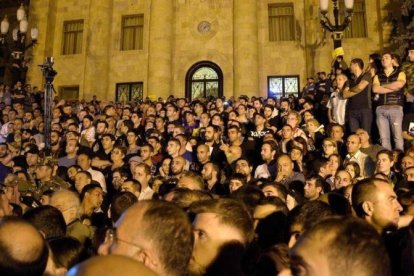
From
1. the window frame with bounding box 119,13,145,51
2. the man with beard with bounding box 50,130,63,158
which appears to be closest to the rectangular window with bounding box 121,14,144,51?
the window frame with bounding box 119,13,145,51

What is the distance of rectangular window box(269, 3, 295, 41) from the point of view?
24188 mm

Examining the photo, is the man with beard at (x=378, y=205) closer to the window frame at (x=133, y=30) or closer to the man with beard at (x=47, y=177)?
the man with beard at (x=47, y=177)

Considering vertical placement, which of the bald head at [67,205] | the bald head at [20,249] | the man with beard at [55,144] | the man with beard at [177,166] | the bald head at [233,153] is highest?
the man with beard at [55,144]

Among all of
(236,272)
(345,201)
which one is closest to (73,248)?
(236,272)

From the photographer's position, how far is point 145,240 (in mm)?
2225

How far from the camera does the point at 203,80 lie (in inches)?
970

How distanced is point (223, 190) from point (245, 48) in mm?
16814

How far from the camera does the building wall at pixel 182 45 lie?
23.5m

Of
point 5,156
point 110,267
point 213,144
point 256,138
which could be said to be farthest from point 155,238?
point 5,156

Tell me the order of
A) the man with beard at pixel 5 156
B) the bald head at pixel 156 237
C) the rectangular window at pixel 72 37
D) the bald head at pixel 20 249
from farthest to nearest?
the rectangular window at pixel 72 37 < the man with beard at pixel 5 156 < the bald head at pixel 20 249 < the bald head at pixel 156 237

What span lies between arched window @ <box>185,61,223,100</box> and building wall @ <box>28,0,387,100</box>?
0.32 m

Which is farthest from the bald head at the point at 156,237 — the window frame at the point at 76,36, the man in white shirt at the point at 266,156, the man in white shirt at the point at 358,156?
the window frame at the point at 76,36

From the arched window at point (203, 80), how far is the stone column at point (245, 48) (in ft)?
4.62

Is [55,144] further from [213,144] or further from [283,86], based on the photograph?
[283,86]
